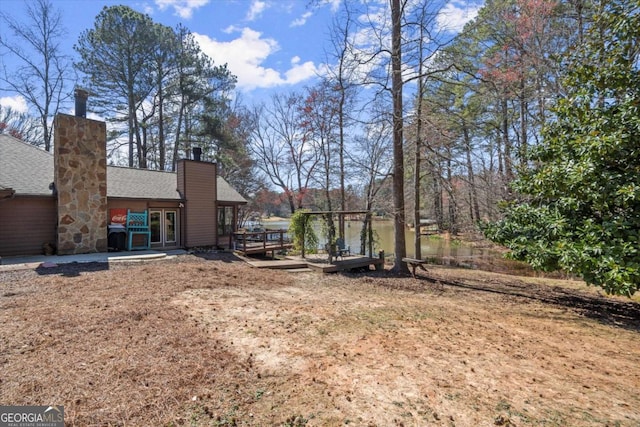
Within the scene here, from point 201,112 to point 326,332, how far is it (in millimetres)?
20012

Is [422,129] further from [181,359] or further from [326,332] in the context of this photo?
[181,359]

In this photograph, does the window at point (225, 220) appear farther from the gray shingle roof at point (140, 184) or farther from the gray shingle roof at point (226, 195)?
the gray shingle roof at point (140, 184)

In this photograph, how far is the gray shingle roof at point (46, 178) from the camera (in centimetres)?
1016

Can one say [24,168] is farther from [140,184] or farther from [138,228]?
[138,228]

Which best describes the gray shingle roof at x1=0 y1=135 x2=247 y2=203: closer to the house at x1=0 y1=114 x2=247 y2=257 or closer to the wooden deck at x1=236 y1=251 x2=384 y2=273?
the house at x1=0 y1=114 x2=247 y2=257

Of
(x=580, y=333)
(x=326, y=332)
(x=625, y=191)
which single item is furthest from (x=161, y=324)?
(x=625, y=191)

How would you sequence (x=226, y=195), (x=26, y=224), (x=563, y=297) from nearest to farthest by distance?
(x=563, y=297) → (x=26, y=224) → (x=226, y=195)

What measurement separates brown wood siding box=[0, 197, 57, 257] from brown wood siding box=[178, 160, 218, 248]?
173 inches

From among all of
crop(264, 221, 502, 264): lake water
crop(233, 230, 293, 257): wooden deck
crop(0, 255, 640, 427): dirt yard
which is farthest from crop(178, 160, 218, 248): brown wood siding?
crop(0, 255, 640, 427): dirt yard

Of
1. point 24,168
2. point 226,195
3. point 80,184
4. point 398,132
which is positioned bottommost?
point 226,195

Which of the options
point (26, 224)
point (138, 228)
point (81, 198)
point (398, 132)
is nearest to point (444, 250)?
point (398, 132)

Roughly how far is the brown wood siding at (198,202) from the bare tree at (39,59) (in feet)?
38.0

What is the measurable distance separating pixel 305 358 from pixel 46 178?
12.7m

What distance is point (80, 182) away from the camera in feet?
35.0
